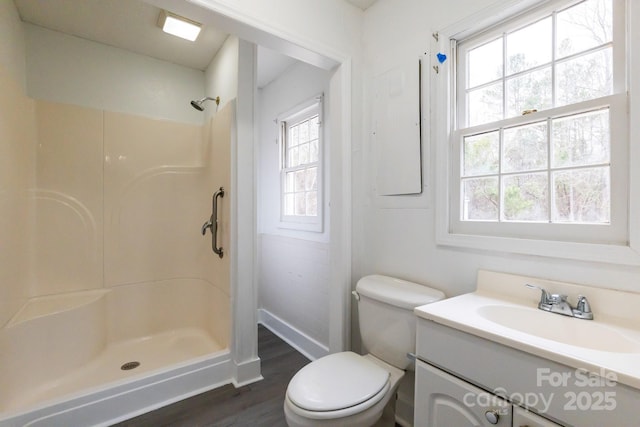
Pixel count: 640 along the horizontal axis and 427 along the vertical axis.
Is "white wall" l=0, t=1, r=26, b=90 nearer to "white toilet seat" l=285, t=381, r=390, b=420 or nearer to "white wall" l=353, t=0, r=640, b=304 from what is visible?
"white wall" l=353, t=0, r=640, b=304

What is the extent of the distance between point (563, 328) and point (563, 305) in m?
0.08

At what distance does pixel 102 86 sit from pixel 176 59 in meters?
0.63

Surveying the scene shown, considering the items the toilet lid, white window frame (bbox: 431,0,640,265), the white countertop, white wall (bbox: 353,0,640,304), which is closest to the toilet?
the toilet lid

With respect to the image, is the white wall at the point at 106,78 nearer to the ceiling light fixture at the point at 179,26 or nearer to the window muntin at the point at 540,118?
the ceiling light fixture at the point at 179,26

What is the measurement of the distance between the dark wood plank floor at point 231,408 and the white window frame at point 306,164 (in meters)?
1.15

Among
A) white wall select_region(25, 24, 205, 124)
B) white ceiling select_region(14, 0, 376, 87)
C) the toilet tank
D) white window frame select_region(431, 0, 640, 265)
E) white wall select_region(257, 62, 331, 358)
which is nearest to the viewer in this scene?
white window frame select_region(431, 0, 640, 265)

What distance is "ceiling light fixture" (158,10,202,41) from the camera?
187 centimetres

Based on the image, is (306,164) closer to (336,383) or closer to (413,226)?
(413,226)

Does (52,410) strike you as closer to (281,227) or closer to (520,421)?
(281,227)

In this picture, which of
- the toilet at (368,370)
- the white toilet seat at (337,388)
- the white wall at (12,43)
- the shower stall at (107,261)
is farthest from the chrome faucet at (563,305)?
the white wall at (12,43)

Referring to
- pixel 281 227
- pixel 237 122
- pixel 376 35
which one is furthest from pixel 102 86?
pixel 376 35

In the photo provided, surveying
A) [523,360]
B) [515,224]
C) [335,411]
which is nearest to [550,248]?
[515,224]

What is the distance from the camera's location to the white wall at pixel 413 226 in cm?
107

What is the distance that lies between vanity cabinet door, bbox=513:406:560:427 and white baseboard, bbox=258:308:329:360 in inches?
62.3
